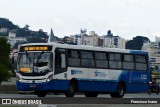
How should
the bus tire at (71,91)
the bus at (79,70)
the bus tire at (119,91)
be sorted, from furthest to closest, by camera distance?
the bus tire at (119,91)
the bus tire at (71,91)
the bus at (79,70)

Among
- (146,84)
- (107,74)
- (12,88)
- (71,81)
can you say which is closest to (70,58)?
(71,81)

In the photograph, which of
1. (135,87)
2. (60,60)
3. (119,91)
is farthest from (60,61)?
(135,87)

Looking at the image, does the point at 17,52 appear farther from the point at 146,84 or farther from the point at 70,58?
the point at 146,84

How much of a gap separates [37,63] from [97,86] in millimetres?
4981

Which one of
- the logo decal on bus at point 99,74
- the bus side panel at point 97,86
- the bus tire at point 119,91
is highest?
the logo decal on bus at point 99,74

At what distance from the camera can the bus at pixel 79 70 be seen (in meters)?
32.6

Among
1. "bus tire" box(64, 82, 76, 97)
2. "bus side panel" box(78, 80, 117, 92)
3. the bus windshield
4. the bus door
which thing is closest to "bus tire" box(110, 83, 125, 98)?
"bus side panel" box(78, 80, 117, 92)

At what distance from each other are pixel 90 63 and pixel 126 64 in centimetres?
344

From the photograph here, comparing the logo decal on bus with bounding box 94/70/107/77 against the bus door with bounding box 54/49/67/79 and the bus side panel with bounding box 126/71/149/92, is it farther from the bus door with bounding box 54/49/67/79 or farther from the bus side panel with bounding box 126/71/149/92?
the bus door with bounding box 54/49/67/79

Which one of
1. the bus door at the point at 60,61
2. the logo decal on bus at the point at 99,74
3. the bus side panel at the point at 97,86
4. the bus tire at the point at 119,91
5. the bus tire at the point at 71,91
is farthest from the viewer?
the bus tire at the point at 119,91

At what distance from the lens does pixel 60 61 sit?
33188mm

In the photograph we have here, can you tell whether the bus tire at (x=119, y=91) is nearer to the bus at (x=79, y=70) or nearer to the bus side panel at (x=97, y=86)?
the bus at (x=79, y=70)

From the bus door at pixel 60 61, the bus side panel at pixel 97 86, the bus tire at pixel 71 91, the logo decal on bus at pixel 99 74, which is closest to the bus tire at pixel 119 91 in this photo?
the bus side panel at pixel 97 86

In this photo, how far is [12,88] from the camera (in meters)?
47.4
